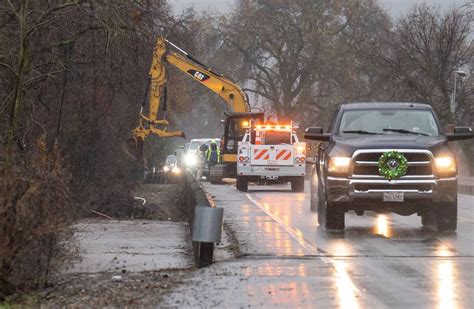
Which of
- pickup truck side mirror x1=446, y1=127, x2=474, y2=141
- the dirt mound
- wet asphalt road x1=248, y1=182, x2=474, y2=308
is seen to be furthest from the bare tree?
pickup truck side mirror x1=446, y1=127, x2=474, y2=141

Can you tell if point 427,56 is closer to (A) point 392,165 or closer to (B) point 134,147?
(B) point 134,147

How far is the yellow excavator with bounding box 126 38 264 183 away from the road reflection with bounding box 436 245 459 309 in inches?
888

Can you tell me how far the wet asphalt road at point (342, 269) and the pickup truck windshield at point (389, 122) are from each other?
→ 1.69 metres

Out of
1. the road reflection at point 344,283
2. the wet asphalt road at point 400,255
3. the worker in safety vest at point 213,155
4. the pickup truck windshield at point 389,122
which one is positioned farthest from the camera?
the worker in safety vest at point 213,155

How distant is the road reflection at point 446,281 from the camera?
982cm

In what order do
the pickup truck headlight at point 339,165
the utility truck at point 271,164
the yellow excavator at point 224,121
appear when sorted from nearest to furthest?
the pickup truck headlight at point 339,165 → the utility truck at point 271,164 → the yellow excavator at point 224,121

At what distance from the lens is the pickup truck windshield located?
17.3m

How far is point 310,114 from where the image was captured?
74062mm

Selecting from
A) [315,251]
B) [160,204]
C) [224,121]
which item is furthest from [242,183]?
[315,251]

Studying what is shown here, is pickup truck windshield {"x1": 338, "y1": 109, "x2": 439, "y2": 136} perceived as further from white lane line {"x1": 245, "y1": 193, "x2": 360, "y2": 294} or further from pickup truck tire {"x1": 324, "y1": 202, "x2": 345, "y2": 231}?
white lane line {"x1": 245, "y1": 193, "x2": 360, "y2": 294}

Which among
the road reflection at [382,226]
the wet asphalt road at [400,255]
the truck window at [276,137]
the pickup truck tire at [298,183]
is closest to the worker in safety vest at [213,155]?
the truck window at [276,137]

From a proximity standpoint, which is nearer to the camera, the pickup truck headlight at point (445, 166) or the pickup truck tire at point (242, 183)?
the pickup truck headlight at point (445, 166)

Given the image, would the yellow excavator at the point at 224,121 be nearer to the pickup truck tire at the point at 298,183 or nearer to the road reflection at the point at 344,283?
the pickup truck tire at the point at 298,183

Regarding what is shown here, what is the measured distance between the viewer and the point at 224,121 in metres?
40.6
